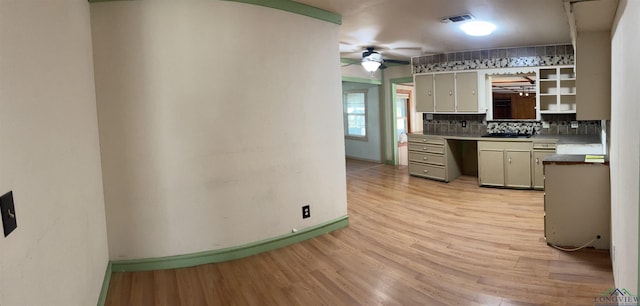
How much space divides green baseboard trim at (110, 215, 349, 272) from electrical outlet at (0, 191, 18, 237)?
202 cm

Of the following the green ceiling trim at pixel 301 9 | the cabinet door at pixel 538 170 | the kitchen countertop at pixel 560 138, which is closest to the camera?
the green ceiling trim at pixel 301 9

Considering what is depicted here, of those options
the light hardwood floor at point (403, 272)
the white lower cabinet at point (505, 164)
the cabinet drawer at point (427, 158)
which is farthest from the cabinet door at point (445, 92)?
the light hardwood floor at point (403, 272)

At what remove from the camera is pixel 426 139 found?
6742 mm

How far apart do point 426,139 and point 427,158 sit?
332mm

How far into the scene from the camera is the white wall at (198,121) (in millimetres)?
2963

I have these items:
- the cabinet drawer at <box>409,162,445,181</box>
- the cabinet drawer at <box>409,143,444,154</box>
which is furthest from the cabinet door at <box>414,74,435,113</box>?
the cabinet drawer at <box>409,162,445,181</box>

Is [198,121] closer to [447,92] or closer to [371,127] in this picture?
[447,92]

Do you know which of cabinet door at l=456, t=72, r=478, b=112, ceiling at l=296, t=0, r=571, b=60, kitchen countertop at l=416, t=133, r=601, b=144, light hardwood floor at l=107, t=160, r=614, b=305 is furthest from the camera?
cabinet door at l=456, t=72, r=478, b=112

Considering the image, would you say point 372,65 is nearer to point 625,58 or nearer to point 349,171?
point 349,171

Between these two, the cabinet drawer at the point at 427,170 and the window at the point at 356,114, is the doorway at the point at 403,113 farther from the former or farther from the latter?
the cabinet drawer at the point at 427,170

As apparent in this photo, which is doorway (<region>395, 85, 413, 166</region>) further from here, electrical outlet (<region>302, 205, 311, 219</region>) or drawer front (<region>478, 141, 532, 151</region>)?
electrical outlet (<region>302, 205, 311, 219</region>)

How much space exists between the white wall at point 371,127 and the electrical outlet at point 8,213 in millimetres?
7748

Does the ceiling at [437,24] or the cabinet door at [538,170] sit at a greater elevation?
the ceiling at [437,24]

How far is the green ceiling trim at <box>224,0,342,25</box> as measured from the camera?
3359mm
